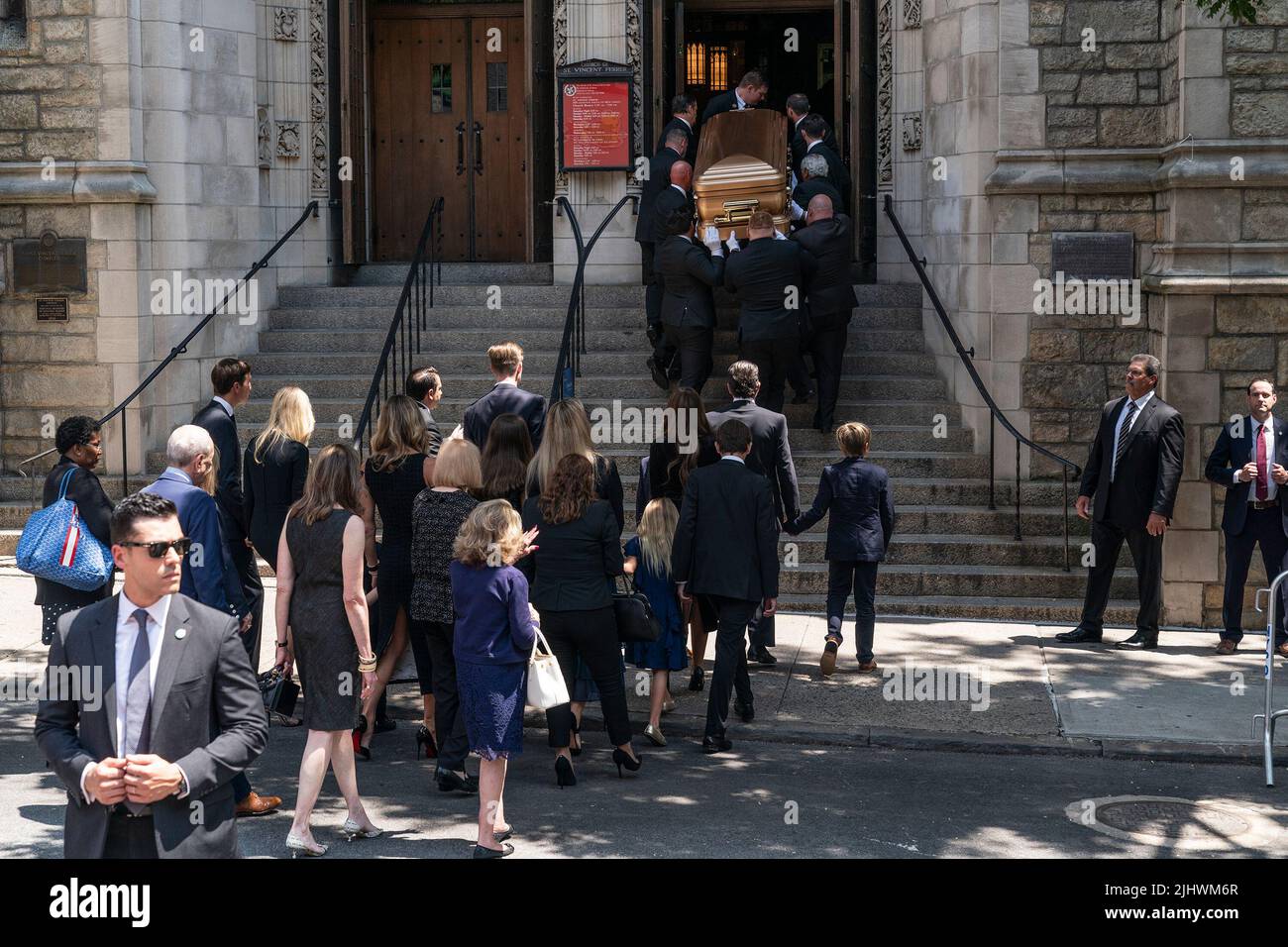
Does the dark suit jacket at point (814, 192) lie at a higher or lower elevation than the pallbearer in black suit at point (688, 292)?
higher

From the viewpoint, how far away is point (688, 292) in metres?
12.7

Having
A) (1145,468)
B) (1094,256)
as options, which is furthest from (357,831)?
(1094,256)

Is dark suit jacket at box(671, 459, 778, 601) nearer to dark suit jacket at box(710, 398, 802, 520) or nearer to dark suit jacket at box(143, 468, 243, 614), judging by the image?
dark suit jacket at box(710, 398, 802, 520)

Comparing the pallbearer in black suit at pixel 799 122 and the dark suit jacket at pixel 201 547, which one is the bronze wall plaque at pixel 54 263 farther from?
the dark suit jacket at pixel 201 547

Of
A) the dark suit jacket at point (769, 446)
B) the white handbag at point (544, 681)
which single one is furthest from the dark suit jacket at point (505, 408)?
the white handbag at point (544, 681)

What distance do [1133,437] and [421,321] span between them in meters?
7.01

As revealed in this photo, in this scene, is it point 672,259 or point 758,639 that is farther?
point 672,259

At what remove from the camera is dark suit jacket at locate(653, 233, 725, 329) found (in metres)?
12.6

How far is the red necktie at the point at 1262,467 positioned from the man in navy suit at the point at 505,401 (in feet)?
16.7

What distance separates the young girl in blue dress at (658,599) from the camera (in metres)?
8.95

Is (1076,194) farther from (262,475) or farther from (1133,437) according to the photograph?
(262,475)

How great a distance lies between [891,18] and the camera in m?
15.7

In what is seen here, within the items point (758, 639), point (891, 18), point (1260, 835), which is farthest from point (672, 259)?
point (1260, 835)

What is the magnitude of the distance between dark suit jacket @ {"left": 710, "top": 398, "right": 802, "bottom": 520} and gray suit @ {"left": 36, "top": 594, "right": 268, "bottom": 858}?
5.58 m
